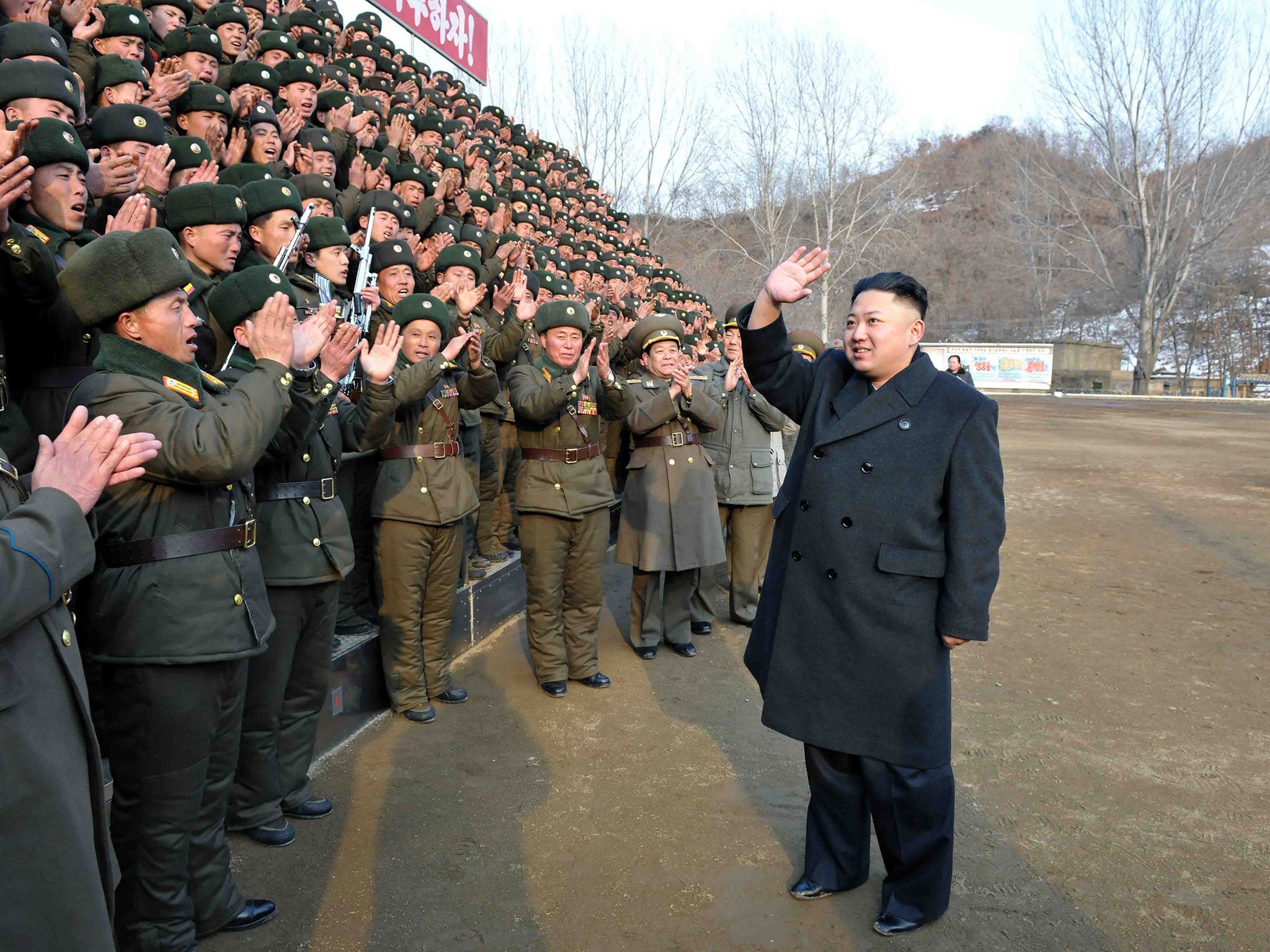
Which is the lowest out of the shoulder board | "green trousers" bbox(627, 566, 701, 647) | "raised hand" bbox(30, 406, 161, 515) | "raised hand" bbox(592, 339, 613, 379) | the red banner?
"green trousers" bbox(627, 566, 701, 647)

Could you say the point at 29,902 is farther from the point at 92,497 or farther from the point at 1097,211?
the point at 1097,211

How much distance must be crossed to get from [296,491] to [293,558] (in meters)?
0.26

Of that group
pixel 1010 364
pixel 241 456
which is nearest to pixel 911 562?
Result: pixel 241 456

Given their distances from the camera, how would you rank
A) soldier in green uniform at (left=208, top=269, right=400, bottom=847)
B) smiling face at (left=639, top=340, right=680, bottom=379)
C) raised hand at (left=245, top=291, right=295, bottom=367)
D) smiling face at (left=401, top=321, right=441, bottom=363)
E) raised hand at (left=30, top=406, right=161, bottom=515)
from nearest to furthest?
1. raised hand at (left=30, top=406, right=161, bottom=515)
2. raised hand at (left=245, top=291, right=295, bottom=367)
3. soldier in green uniform at (left=208, top=269, right=400, bottom=847)
4. smiling face at (left=401, top=321, right=441, bottom=363)
5. smiling face at (left=639, top=340, right=680, bottom=379)

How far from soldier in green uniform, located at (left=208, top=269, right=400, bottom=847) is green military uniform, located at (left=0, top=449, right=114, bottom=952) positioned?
123cm

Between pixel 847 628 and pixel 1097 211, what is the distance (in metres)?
53.3

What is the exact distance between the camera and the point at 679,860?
10.5 ft

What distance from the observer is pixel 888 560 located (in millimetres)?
2703

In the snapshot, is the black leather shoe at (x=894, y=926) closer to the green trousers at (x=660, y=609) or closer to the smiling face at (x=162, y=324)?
the smiling face at (x=162, y=324)

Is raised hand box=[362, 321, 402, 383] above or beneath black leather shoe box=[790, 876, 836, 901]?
above

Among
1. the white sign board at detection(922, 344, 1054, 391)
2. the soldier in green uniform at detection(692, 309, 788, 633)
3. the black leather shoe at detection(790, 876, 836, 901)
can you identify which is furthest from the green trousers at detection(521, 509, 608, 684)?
the white sign board at detection(922, 344, 1054, 391)

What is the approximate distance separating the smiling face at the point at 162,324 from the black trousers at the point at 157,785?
87 cm

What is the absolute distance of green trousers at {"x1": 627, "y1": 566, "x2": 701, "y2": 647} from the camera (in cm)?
551

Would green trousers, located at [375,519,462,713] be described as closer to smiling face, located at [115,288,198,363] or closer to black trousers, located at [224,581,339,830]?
black trousers, located at [224,581,339,830]
